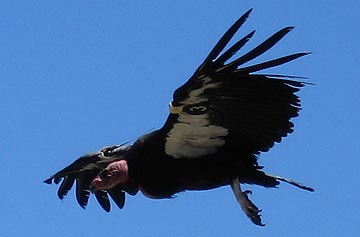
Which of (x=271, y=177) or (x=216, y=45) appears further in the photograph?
(x=271, y=177)

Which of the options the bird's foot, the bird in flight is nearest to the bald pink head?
the bird in flight

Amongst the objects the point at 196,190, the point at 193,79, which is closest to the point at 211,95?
the point at 193,79

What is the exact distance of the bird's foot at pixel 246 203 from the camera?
1365cm

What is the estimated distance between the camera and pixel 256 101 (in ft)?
43.6

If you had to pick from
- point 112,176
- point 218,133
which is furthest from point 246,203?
point 112,176

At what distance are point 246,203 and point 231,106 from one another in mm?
1085

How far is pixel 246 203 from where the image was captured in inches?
545

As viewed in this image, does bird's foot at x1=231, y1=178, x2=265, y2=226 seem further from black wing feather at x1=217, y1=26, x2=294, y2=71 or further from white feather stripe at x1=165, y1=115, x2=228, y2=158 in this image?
black wing feather at x1=217, y1=26, x2=294, y2=71

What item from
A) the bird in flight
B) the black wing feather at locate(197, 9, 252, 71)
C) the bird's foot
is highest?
the black wing feather at locate(197, 9, 252, 71)

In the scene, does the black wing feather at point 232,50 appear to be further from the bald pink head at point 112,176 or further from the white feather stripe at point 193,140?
the bald pink head at point 112,176

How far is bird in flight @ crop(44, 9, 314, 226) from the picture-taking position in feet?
42.6

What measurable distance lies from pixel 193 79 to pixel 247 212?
1.59 metres

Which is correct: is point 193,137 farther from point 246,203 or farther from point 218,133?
point 246,203

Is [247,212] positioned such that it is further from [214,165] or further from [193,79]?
[193,79]
